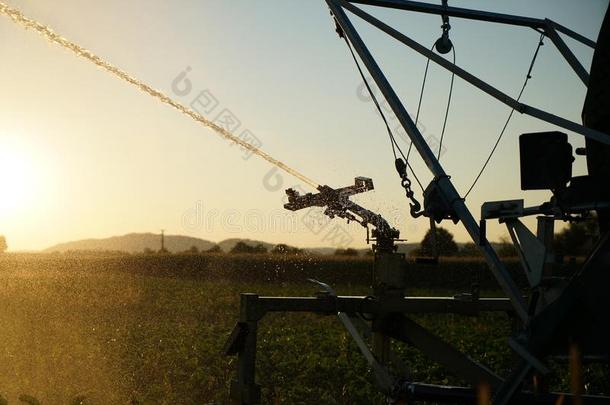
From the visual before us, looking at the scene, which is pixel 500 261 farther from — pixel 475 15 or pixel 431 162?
pixel 475 15

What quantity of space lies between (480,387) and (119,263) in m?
51.4

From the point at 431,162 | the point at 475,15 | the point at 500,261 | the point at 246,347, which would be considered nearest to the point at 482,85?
the point at 431,162

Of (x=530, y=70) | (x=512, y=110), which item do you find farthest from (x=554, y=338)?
(x=530, y=70)

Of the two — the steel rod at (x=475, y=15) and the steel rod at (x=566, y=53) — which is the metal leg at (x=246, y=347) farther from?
the steel rod at (x=566, y=53)

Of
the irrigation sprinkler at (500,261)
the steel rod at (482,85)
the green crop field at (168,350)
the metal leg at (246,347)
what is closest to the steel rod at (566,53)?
the irrigation sprinkler at (500,261)

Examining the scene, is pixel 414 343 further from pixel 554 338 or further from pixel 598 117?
pixel 598 117

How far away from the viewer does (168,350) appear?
15.3 m

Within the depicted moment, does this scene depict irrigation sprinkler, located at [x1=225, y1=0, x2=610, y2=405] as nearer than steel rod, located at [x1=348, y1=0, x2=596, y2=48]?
Yes

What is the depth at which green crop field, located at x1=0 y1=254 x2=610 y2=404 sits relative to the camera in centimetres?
1180

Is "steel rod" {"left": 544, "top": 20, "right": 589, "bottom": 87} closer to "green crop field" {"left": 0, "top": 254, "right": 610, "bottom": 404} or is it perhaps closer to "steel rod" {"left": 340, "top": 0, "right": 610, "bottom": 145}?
"steel rod" {"left": 340, "top": 0, "right": 610, "bottom": 145}

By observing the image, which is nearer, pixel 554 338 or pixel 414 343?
pixel 554 338

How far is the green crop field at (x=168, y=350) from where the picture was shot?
11804 millimetres

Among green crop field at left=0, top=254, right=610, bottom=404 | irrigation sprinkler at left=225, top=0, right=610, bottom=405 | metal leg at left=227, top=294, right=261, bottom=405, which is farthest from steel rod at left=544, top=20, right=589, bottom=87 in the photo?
green crop field at left=0, top=254, right=610, bottom=404

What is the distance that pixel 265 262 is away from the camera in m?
50.4
